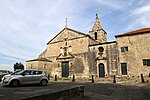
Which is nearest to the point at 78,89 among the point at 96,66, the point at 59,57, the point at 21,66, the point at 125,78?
the point at 125,78

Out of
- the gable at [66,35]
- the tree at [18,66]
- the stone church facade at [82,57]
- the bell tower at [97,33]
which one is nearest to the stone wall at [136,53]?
the stone church facade at [82,57]

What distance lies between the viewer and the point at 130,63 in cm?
2209

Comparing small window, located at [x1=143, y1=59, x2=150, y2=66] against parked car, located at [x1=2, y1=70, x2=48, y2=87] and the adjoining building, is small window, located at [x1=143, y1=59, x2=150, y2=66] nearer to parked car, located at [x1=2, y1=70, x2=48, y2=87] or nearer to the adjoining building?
the adjoining building

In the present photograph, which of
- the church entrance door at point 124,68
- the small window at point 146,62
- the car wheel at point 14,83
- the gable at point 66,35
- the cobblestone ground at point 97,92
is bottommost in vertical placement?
the cobblestone ground at point 97,92

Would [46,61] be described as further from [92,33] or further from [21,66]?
[21,66]

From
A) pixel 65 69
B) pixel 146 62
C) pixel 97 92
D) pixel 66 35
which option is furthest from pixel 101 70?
pixel 97 92

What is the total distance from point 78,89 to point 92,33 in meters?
29.4

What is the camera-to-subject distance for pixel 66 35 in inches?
1195

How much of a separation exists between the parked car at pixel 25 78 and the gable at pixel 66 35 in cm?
1627

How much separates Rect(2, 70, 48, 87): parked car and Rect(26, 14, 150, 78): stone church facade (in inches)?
→ 525

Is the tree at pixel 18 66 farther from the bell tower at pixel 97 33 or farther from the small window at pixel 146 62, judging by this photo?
the small window at pixel 146 62

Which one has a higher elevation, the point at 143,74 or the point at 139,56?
the point at 139,56

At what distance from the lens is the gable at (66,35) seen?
2891 centimetres

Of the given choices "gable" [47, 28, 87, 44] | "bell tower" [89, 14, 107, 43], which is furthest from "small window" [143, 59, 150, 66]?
"bell tower" [89, 14, 107, 43]
